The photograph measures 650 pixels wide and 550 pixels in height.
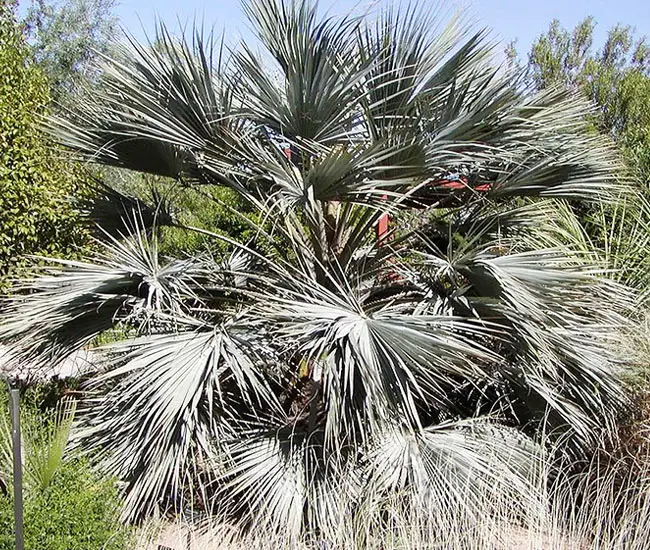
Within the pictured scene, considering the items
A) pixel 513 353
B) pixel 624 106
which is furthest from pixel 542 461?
pixel 624 106

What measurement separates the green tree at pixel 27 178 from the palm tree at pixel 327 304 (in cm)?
182

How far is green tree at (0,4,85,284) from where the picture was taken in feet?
20.2

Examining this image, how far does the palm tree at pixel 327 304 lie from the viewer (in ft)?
12.4

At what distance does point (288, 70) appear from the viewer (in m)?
4.03

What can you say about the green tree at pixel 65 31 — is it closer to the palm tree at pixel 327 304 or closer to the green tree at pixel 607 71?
the green tree at pixel 607 71

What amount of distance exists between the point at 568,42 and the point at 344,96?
16.0 m

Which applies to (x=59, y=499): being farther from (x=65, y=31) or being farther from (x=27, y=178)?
(x=65, y=31)

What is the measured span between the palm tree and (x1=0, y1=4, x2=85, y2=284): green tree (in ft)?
5.96

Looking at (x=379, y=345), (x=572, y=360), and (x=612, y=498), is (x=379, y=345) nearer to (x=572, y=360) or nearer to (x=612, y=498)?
(x=572, y=360)

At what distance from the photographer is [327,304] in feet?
12.6

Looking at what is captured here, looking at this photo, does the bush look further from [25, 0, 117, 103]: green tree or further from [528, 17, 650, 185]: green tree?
[25, 0, 117, 103]: green tree

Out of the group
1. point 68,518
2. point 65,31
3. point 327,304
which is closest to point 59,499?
point 68,518

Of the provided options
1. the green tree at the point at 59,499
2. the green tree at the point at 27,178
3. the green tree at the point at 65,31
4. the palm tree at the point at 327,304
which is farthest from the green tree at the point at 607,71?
the green tree at the point at 65,31

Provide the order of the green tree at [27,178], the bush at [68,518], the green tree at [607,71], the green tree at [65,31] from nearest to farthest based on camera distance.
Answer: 1. the bush at [68,518]
2. the green tree at [27,178]
3. the green tree at [607,71]
4. the green tree at [65,31]
